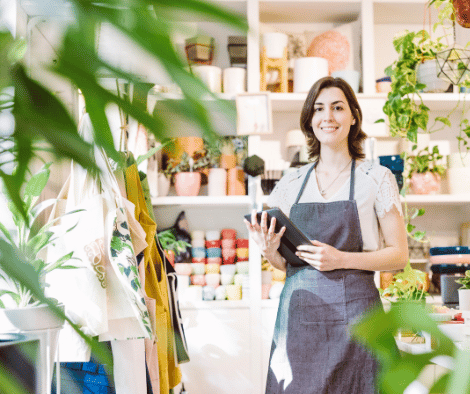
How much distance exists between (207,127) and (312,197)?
4.91 ft

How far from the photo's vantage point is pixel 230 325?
2.47m

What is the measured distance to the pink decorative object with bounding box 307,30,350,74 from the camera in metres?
2.65

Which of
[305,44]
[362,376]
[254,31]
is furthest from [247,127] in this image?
[254,31]

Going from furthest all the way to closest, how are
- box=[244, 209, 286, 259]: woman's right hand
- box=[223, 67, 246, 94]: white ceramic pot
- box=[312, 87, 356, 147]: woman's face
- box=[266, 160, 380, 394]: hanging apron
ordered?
1. box=[223, 67, 246, 94]: white ceramic pot
2. box=[312, 87, 356, 147]: woman's face
3. box=[244, 209, 286, 259]: woman's right hand
4. box=[266, 160, 380, 394]: hanging apron

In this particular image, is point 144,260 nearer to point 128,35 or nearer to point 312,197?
point 312,197

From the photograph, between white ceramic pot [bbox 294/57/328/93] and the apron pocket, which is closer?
the apron pocket

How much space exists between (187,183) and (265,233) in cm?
113

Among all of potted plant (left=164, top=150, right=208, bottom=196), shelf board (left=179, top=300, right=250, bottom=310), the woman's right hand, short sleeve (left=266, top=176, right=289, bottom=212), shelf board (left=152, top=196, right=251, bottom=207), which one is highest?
potted plant (left=164, top=150, right=208, bottom=196)

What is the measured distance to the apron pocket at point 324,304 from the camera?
4.57 feet

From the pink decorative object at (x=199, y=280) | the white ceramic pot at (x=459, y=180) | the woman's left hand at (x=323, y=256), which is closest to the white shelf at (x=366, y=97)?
the white ceramic pot at (x=459, y=180)

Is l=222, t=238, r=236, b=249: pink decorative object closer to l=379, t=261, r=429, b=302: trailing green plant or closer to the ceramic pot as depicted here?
the ceramic pot

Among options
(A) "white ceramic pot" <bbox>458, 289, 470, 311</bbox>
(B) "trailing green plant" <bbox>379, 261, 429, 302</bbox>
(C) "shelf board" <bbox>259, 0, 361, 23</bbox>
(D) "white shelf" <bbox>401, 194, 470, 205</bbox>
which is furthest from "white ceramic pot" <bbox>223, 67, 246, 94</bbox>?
(A) "white ceramic pot" <bbox>458, 289, 470, 311</bbox>

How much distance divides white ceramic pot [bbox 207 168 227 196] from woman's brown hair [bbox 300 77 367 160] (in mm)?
929

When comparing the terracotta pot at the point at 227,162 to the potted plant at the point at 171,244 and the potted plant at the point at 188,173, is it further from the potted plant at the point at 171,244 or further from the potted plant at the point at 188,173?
the potted plant at the point at 171,244
